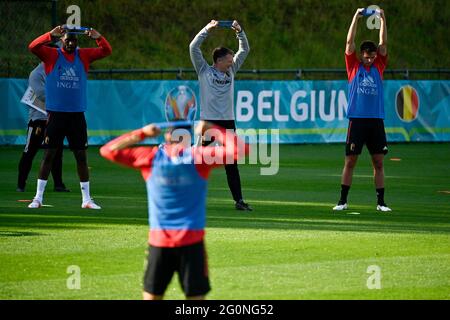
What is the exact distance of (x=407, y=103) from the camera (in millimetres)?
32438

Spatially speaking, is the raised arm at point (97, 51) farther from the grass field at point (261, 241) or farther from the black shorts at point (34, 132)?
the black shorts at point (34, 132)

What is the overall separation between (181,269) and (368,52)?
341 inches

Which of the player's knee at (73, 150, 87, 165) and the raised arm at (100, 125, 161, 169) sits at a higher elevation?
the raised arm at (100, 125, 161, 169)

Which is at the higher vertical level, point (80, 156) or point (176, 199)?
point (80, 156)

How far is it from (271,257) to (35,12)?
23320mm

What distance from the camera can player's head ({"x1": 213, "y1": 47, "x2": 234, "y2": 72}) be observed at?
53.0 feet

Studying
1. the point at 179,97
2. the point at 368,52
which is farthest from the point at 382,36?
the point at 179,97

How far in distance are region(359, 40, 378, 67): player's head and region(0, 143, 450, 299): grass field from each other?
2.25 meters

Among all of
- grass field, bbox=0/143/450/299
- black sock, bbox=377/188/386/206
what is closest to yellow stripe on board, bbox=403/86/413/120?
A: grass field, bbox=0/143/450/299

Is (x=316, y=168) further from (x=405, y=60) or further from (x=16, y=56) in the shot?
(x=405, y=60)

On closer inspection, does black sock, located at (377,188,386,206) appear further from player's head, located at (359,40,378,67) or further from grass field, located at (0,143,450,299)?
player's head, located at (359,40,378,67)

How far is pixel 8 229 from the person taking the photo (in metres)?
13.9

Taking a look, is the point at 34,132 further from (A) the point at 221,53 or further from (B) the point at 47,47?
(A) the point at 221,53

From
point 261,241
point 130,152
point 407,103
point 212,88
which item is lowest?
point 261,241
